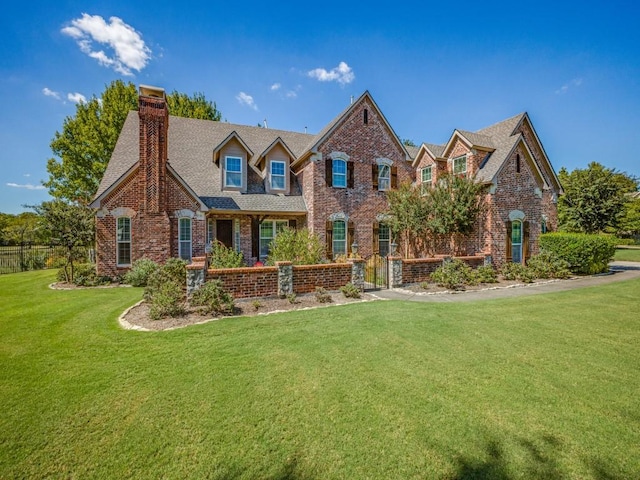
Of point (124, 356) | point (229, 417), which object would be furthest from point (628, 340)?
point (124, 356)

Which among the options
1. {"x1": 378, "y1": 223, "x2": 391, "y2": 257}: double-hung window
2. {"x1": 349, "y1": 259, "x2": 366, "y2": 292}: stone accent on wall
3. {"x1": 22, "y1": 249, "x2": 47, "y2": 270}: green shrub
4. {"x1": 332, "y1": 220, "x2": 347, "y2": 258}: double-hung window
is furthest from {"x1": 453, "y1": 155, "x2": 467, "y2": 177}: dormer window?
{"x1": 22, "y1": 249, "x2": 47, "y2": 270}: green shrub

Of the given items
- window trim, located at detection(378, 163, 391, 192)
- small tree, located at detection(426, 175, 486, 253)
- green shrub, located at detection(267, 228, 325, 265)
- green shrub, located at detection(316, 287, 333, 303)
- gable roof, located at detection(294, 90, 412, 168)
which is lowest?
green shrub, located at detection(316, 287, 333, 303)

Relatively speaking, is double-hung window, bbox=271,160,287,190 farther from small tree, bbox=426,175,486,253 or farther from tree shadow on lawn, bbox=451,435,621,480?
tree shadow on lawn, bbox=451,435,621,480

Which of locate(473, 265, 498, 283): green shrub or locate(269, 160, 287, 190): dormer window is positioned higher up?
locate(269, 160, 287, 190): dormer window

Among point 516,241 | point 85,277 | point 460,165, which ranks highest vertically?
point 460,165

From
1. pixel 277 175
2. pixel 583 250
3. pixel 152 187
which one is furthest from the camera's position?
pixel 277 175

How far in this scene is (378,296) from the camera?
10.9m

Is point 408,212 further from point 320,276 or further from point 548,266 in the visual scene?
point 320,276

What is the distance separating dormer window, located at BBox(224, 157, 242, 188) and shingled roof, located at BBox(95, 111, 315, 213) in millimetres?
541

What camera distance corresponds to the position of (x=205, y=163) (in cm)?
1805

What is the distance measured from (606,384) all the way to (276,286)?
823 cm

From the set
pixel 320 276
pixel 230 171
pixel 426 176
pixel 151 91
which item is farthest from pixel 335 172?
pixel 151 91

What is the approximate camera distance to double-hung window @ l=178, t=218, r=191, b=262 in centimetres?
1471

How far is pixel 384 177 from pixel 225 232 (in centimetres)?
1037
